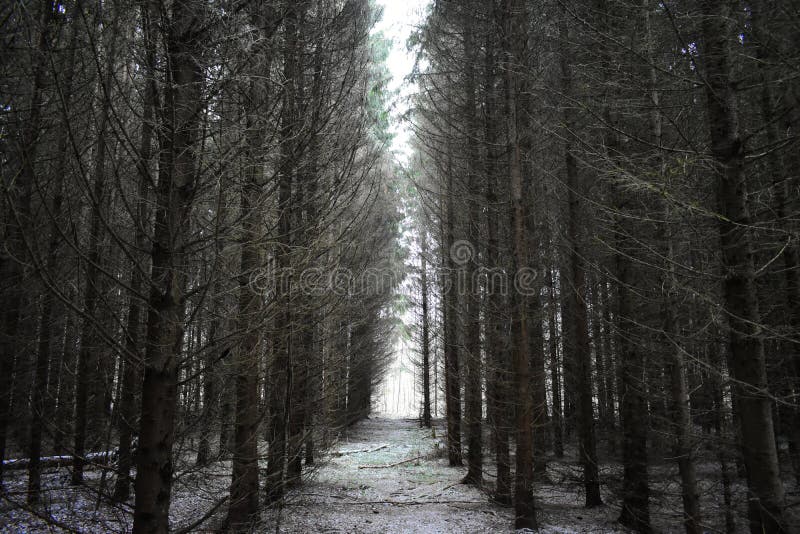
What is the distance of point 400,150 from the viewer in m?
20.1

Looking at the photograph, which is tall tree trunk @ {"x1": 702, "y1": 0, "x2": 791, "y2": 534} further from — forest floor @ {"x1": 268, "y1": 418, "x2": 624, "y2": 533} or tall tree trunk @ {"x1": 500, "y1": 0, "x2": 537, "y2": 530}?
forest floor @ {"x1": 268, "y1": 418, "x2": 624, "y2": 533}

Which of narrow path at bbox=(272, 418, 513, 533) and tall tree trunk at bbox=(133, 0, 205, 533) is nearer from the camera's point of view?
tall tree trunk at bbox=(133, 0, 205, 533)

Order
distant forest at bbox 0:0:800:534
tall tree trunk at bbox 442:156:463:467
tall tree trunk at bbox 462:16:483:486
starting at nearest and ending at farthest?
1. distant forest at bbox 0:0:800:534
2. tall tree trunk at bbox 462:16:483:486
3. tall tree trunk at bbox 442:156:463:467

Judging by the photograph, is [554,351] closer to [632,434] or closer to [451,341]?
[451,341]

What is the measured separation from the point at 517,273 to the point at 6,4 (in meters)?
6.42

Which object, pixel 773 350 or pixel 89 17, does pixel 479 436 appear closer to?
pixel 773 350

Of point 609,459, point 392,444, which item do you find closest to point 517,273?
point 609,459

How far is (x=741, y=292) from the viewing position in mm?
3953

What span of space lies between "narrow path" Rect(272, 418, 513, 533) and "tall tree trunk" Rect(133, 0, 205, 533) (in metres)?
2.37

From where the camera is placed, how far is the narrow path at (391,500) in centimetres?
671

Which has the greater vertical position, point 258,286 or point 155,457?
point 258,286

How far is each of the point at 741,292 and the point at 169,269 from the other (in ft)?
15.0

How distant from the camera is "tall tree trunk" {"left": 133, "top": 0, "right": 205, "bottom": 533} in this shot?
226 cm

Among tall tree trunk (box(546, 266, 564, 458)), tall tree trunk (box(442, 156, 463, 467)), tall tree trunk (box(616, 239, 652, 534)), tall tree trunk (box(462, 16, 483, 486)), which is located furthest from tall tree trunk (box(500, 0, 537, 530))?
tall tree trunk (box(546, 266, 564, 458))
